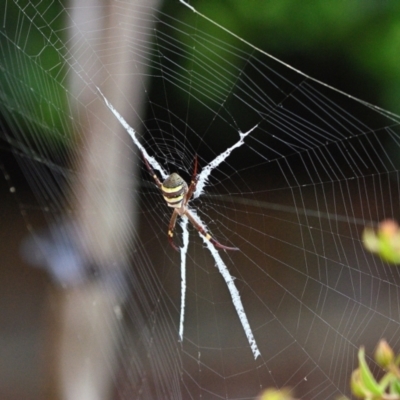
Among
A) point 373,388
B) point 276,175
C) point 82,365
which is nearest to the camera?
point 373,388

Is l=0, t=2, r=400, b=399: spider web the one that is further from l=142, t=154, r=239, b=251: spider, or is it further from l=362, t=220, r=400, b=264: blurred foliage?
l=362, t=220, r=400, b=264: blurred foliage

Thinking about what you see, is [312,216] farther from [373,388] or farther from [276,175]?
[373,388]

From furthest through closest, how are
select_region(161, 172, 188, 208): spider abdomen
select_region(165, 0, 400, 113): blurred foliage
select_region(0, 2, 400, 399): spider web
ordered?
select_region(165, 0, 400, 113): blurred foliage → select_region(0, 2, 400, 399): spider web → select_region(161, 172, 188, 208): spider abdomen

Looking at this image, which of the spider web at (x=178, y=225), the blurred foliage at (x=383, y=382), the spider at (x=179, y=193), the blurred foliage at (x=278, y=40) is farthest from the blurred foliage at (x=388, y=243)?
the blurred foliage at (x=278, y=40)

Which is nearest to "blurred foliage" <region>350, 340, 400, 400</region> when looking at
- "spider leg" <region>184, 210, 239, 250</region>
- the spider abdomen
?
the spider abdomen

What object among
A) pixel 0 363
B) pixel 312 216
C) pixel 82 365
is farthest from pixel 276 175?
pixel 0 363


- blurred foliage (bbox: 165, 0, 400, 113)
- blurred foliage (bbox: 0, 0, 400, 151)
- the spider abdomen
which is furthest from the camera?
blurred foliage (bbox: 165, 0, 400, 113)
